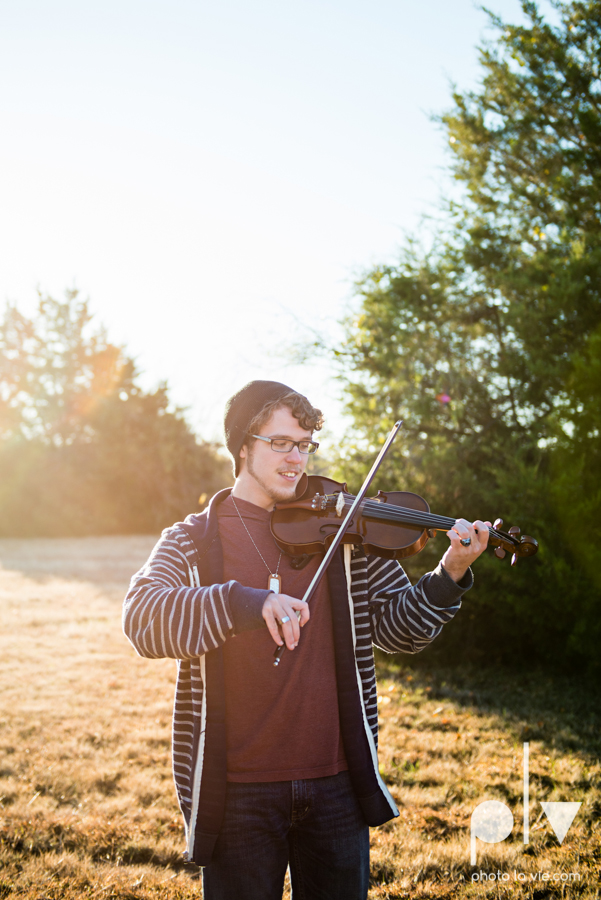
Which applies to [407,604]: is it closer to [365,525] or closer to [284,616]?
[365,525]

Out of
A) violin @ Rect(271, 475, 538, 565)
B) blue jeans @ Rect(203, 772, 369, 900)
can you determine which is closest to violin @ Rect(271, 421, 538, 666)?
violin @ Rect(271, 475, 538, 565)

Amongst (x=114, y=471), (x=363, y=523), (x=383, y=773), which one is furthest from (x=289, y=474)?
(x=114, y=471)

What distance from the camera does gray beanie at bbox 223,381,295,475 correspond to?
214 cm

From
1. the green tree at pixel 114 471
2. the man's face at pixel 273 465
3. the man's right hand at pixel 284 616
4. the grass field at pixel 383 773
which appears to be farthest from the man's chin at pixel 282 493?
the green tree at pixel 114 471

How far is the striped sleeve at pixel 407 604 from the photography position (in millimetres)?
1921

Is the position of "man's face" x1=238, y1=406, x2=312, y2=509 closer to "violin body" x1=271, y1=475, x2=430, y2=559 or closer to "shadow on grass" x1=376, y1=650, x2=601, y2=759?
"violin body" x1=271, y1=475, x2=430, y2=559

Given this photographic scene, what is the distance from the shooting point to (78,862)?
307 centimetres

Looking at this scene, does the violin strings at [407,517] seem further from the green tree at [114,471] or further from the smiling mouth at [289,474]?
the green tree at [114,471]

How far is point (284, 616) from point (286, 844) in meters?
0.75

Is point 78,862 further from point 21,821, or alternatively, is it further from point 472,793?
point 472,793

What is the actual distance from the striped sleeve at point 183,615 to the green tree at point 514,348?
14.0ft

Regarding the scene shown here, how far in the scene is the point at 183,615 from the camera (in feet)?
5.43

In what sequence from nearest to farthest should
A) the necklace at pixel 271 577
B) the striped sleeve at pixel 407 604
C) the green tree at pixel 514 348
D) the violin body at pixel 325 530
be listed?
the necklace at pixel 271 577, the striped sleeve at pixel 407 604, the violin body at pixel 325 530, the green tree at pixel 514 348

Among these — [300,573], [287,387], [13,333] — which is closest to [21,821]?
[300,573]
